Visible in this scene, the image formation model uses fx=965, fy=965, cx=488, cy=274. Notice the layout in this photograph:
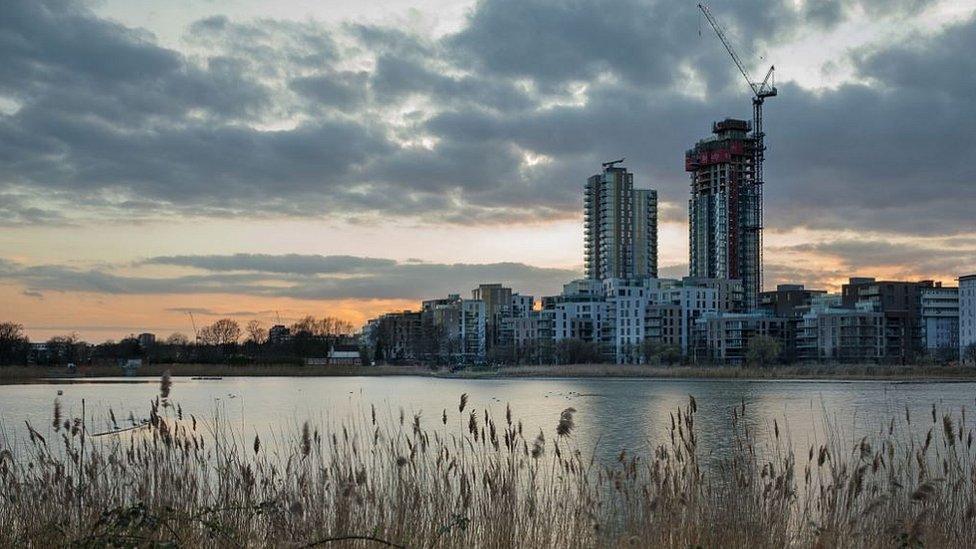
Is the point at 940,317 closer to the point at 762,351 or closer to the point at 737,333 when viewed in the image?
the point at 737,333

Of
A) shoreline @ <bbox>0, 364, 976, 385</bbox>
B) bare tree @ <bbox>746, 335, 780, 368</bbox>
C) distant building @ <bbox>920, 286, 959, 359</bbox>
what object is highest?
distant building @ <bbox>920, 286, 959, 359</bbox>

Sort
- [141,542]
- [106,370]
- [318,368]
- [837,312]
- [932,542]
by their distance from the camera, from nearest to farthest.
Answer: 1. [141,542]
2. [932,542]
3. [106,370]
4. [318,368]
5. [837,312]

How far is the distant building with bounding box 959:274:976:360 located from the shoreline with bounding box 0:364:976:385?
185ft

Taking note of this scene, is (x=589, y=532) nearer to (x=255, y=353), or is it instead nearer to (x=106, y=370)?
(x=106, y=370)

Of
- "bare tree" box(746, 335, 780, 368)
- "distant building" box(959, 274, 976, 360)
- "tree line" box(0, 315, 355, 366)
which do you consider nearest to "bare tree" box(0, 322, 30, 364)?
"tree line" box(0, 315, 355, 366)

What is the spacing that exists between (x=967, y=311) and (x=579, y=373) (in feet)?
277

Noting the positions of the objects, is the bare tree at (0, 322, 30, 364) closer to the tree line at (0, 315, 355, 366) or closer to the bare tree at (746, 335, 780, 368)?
the tree line at (0, 315, 355, 366)

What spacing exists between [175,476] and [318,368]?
452 feet

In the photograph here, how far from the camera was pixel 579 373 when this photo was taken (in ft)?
490

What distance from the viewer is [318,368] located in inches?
5876

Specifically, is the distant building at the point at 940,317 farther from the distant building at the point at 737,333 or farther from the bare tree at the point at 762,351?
the bare tree at the point at 762,351

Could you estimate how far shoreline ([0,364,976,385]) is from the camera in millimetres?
111375

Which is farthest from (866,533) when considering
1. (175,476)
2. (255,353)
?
Answer: (255,353)

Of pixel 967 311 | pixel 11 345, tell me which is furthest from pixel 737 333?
pixel 11 345
